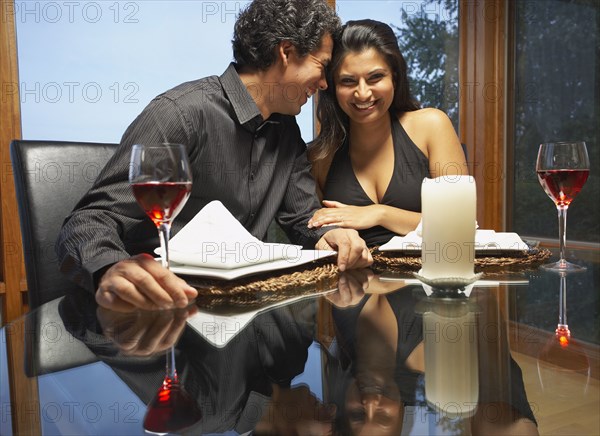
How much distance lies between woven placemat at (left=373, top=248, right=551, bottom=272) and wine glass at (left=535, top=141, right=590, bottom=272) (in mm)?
44

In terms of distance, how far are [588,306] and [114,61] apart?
2444 millimetres

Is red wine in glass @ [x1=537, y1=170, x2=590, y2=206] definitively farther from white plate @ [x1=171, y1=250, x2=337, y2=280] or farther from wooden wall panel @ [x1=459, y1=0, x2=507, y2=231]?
wooden wall panel @ [x1=459, y1=0, x2=507, y2=231]

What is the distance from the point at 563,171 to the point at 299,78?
89 cm

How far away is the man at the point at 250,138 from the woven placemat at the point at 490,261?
42mm

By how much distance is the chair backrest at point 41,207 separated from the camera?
1238mm

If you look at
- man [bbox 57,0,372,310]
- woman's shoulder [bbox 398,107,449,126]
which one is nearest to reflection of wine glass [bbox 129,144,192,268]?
man [bbox 57,0,372,310]

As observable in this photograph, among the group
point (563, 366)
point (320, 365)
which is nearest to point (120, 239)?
point (320, 365)

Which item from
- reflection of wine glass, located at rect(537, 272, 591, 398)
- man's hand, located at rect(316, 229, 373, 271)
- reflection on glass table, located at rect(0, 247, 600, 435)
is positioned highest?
man's hand, located at rect(316, 229, 373, 271)

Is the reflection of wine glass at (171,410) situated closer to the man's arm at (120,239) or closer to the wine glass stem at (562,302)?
the man's arm at (120,239)

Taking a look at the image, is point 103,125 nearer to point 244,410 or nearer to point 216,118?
point 216,118

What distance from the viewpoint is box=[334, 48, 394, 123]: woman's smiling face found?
180 cm

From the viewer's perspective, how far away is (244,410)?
1.26 ft

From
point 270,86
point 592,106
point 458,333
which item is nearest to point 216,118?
point 270,86

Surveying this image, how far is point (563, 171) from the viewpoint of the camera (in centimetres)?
99
